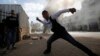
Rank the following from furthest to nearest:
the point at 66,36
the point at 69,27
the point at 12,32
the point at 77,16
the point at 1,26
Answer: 1. the point at 69,27
2. the point at 77,16
3. the point at 1,26
4. the point at 12,32
5. the point at 66,36

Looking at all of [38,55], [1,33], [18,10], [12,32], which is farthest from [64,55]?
[18,10]

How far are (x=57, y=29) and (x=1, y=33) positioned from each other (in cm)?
490

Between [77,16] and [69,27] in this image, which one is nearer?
[77,16]

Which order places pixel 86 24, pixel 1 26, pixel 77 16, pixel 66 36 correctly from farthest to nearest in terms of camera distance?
1. pixel 77 16
2. pixel 86 24
3. pixel 1 26
4. pixel 66 36

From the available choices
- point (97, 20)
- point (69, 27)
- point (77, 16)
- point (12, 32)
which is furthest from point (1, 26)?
point (69, 27)

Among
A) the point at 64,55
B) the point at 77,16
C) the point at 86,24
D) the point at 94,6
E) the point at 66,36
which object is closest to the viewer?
the point at 66,36

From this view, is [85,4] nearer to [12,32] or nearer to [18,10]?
[18,10]

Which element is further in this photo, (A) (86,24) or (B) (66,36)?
(A) (86,24)

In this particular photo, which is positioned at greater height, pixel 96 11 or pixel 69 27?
pixel 96 11

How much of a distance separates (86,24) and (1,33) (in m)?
49.2

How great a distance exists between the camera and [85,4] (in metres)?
54.4

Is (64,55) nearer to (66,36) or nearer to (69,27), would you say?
(66,36)

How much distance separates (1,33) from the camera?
11625mm

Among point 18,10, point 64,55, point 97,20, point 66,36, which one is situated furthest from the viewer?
point 97,20
